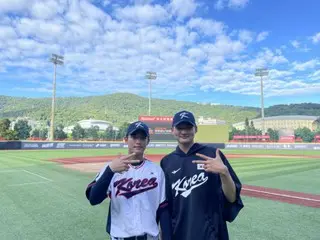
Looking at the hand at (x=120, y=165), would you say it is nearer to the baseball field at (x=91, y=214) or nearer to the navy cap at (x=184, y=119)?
the navy cap at (x=184, y=119)

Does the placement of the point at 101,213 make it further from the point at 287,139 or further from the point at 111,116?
the point at 111,116

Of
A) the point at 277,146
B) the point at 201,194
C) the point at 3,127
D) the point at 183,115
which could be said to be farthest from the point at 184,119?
the point at 3,127

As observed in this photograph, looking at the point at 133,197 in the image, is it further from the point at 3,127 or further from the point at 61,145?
the point at 3,127

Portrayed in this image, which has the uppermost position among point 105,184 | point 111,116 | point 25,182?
point 111,116

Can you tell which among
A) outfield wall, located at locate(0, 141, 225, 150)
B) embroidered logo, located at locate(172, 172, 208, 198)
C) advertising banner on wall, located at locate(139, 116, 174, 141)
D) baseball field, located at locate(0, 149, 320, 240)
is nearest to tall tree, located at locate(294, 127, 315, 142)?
outfield wall, located at locate(0, 141, 225, 150)

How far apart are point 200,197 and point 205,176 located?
0.59 feet

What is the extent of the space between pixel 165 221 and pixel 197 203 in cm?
31

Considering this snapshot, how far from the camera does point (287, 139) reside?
49.2 m

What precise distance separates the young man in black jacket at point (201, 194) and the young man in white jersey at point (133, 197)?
4.1 inches

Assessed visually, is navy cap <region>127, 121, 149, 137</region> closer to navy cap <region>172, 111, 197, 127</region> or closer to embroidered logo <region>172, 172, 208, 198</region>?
navy cap <region>172, 111, 197, 127</region>

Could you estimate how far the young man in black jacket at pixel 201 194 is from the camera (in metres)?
2.23

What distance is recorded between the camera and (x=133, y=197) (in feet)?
7.61

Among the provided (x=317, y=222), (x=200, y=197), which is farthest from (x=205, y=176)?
(x=317, y=222)

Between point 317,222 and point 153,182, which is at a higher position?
point 153,182
